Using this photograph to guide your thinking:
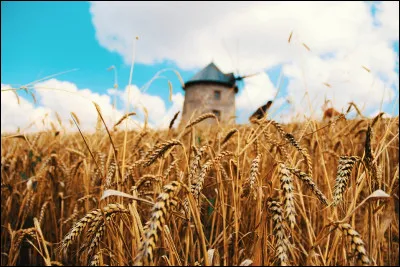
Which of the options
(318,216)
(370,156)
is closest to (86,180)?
(318,216)

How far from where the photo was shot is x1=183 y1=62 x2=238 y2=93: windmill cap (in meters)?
26.9

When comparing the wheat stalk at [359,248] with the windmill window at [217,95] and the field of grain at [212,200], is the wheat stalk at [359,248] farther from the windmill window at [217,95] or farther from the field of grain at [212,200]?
the windmill window at [217,95]

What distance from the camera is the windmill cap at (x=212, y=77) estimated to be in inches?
1059

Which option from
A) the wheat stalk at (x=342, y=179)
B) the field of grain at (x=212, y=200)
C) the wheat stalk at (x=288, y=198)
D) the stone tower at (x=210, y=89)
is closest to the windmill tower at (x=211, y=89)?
the stone tower at (x=210, y=89)

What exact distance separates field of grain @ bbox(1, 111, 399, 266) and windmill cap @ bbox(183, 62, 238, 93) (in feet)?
79.0

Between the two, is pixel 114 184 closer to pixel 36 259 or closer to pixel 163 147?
pixel 163 147

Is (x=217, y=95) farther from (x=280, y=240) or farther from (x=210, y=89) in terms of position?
(x=280, y=240)

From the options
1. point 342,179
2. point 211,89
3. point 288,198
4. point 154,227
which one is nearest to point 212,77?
point 211,89

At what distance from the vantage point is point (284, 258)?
48 cm

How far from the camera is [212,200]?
1.61m

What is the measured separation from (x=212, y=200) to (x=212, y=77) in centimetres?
2610

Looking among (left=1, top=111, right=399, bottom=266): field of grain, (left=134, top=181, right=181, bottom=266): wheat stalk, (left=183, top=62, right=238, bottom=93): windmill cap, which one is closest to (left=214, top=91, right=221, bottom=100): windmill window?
(left=183, top=62, right=238, bottom=93): windmill cap

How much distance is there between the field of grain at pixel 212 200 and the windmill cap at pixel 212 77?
948 inches

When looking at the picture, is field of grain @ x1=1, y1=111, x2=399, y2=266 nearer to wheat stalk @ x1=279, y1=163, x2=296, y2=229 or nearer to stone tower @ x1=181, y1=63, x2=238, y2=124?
wheat stalk @ x1=279, y1=163, x2=296, y2=229
